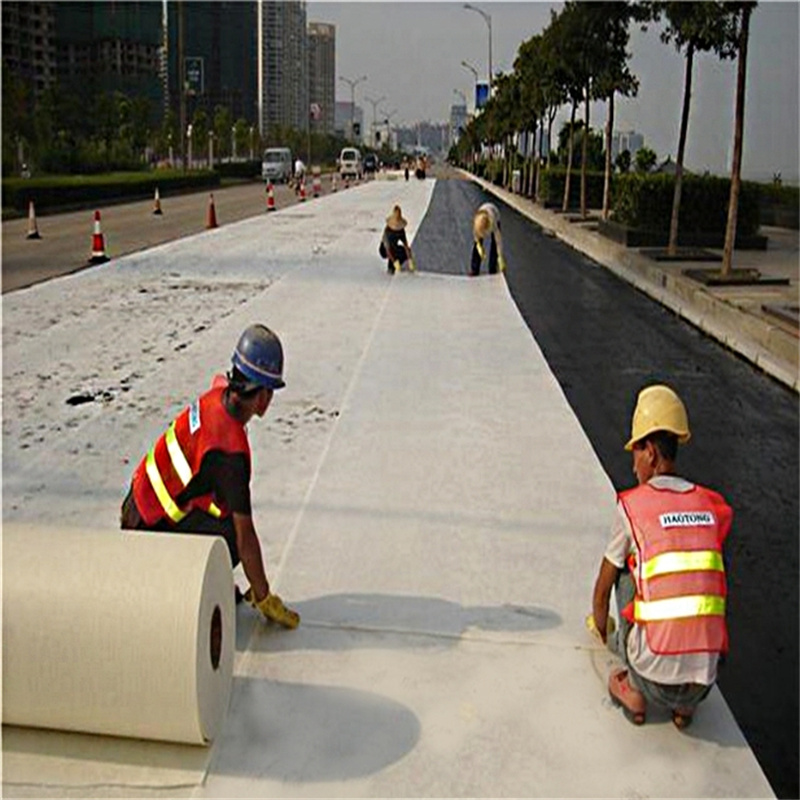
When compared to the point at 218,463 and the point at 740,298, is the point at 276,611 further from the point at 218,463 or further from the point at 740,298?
the point at 740,298

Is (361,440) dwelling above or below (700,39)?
below

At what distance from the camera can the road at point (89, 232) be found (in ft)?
59.0

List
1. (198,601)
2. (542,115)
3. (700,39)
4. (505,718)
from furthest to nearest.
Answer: (542,115) → (700,39) → (505,718) → (198,601)

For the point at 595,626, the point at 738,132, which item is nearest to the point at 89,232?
the point at 738,132

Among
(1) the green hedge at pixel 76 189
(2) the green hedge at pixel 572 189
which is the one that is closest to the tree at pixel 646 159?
(2) the green hedge at pixel 572 189

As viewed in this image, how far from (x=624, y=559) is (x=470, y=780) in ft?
3.24

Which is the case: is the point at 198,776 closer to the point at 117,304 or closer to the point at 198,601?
the point at 198,601

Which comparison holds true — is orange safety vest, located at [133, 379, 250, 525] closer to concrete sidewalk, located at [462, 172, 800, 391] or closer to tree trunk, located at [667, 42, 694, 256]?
concrete sidewalk, located at [462, 172, 800, 391]

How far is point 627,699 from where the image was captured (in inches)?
153

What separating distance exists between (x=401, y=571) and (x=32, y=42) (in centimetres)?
10451

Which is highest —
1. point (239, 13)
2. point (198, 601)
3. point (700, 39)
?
point (239, 13)

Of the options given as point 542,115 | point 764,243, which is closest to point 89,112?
point 542,115

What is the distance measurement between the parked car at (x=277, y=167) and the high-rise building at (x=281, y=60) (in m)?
59.3

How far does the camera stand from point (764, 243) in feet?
73.6
